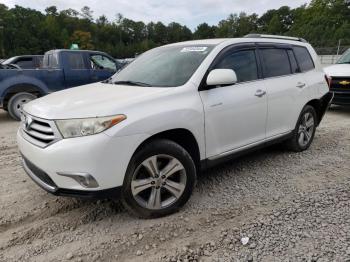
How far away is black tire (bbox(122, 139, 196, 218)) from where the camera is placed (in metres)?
2.91

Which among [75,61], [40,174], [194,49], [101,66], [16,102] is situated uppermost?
[194,49]

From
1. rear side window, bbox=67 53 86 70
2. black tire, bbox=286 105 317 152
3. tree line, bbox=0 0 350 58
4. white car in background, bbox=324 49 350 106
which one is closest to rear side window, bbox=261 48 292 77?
black tire, bbox=286 105 317 152

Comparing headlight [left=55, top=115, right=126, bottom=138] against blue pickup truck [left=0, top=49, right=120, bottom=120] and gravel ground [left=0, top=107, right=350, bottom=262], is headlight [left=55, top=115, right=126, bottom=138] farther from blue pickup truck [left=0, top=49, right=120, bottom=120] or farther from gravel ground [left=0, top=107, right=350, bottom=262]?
blue pickup truck [left=0, top=49, right=120, bottom=120]

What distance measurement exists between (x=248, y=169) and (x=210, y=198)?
3.48ft

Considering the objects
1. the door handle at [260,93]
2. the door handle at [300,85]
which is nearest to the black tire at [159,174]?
the door handle at [260,93]

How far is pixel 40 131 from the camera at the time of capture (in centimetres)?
295

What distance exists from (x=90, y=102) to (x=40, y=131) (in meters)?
0.52

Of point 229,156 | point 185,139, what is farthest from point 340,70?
point 185,139

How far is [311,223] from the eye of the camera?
3.08 metres

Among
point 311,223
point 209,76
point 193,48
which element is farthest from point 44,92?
point 311,223

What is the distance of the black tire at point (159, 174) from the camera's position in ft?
9.55

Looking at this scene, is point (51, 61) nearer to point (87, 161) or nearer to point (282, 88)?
point (282, 88)

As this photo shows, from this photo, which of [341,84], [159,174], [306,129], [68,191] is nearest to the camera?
[68,191]

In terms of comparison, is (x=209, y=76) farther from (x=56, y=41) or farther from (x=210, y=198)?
(x=56, y=41)
